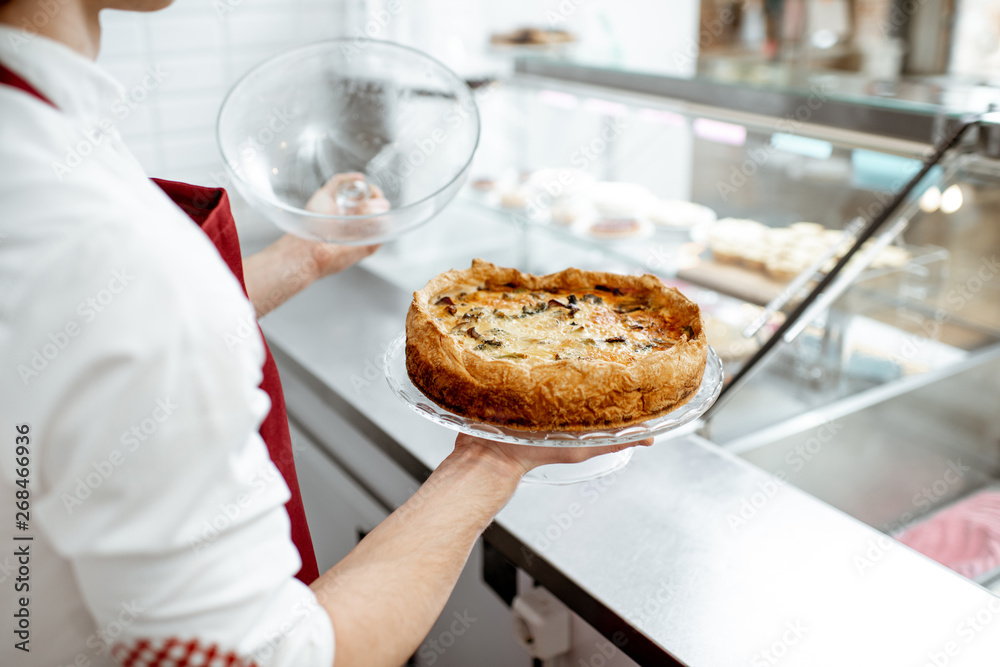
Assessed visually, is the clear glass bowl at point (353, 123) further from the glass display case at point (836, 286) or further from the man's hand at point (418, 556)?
the glass display case at point (836, 286)

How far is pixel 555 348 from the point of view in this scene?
3.25ft

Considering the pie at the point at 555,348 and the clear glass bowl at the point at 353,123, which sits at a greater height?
the clear glass bowl at the point at 353,123

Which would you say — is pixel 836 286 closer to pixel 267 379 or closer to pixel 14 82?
pixel 267 379

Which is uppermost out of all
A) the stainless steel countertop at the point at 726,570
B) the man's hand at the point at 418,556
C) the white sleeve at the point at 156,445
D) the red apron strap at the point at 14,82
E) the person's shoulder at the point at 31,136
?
the red apron strap at the point at 14,82

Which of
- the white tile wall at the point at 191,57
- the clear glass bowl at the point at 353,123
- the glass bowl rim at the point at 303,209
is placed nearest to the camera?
the glass bowl rim at the point at 303,209

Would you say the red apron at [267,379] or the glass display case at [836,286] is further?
the glass display case at [836,286]

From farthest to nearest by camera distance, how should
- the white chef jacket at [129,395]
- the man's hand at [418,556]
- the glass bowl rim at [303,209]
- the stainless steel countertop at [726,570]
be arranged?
1. the glass bowl rim at [303,209]
2. the stainless steel countertop at [726,570]
3. the man's hand at [418,556]
4. the white chef jacket at [129,395]

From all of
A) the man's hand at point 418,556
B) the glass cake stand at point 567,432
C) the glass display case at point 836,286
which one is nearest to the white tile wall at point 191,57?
the glass display case at point 836,286

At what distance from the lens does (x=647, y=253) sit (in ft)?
6.40

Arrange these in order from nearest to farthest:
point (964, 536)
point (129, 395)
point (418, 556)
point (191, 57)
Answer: point (129, 395) → point (418, 556) → point (964, 536) → point (191, 57)

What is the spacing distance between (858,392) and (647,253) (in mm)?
585

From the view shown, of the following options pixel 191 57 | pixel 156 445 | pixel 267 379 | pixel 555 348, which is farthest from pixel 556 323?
pixel 191 57

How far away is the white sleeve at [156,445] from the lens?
526 mm

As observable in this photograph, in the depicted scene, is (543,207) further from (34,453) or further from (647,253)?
(34,453)
